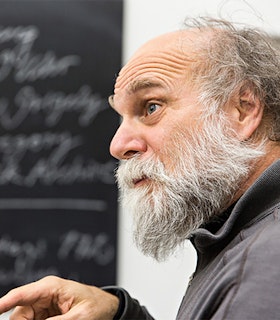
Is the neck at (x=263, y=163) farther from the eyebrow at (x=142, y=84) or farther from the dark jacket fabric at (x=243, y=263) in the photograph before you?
the eyebrow at (x=142, y=84)

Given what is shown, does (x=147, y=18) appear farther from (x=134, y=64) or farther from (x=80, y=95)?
(x=134, y=64)

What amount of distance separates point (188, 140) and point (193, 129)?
0.02 meters

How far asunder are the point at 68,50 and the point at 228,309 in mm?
1190

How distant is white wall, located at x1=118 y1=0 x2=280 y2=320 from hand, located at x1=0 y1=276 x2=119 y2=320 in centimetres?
62

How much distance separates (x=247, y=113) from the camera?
3.43 ft

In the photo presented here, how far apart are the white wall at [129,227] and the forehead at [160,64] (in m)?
0.69

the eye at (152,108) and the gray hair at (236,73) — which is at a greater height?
the gray hair at (236,73)

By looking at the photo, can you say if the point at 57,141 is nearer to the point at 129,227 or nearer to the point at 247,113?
the point at 129,227

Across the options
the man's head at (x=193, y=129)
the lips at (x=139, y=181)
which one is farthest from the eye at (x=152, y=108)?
the lips at (x=139, y=181)

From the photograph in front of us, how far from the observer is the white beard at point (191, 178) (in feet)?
3.37

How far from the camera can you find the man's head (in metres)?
1.04

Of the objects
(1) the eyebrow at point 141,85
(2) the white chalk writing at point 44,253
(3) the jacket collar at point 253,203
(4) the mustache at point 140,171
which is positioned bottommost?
(2) the white chalk writing at point 44,253

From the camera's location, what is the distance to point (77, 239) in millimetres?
1757

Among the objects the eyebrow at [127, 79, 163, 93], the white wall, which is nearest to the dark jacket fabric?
the eyebrow at [127, 79, 163, 93]
